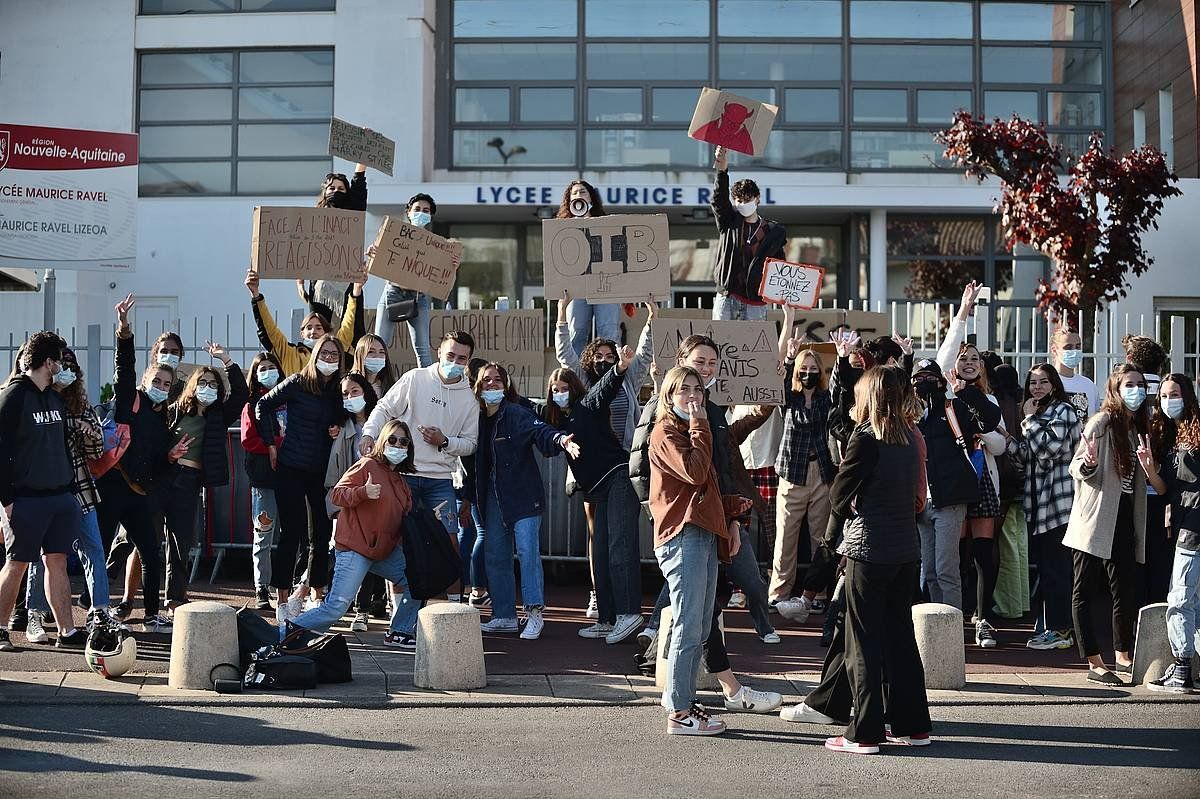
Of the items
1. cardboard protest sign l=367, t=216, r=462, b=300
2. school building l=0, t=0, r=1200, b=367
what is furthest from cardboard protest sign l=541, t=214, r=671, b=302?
school building l=0, t=0, r=1200, b=367

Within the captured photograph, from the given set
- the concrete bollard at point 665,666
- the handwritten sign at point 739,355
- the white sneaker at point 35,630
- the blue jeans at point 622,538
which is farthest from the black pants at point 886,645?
the white sneaker at point 35,630

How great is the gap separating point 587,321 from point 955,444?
3.41 metres

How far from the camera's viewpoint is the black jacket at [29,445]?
916cm

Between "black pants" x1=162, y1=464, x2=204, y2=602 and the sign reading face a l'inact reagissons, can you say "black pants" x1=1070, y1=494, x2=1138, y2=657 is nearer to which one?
"black pants" x1=162, y1=464, x2=204, y2=602

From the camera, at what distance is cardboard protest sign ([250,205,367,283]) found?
39.5ft

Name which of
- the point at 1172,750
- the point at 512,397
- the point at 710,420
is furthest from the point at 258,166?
the point at 1172,750

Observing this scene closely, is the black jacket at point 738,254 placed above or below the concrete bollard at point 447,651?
above

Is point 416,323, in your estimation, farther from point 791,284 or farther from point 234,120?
point 234,120

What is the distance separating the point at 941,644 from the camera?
344 inches

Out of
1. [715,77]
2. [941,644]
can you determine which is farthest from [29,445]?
[715,77]

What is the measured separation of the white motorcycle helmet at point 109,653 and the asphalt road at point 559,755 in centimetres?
63

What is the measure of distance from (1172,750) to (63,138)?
51.9ft

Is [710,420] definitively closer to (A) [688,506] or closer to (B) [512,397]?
(A) [688,506]

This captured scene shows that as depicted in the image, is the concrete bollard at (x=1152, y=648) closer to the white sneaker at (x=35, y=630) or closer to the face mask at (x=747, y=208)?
the face mask at (x=747, y=208)
